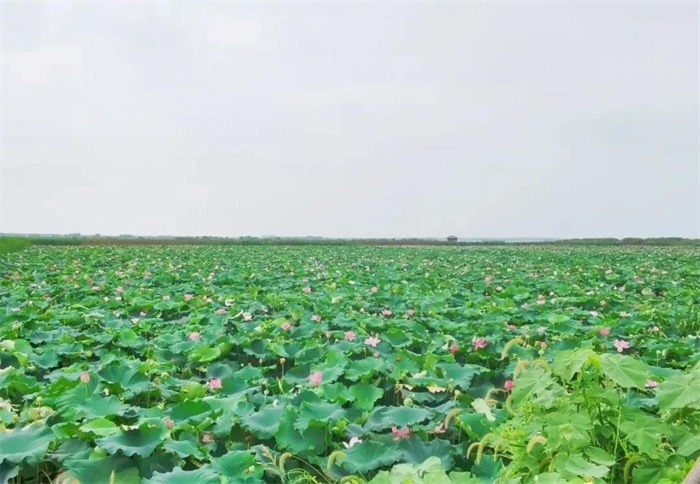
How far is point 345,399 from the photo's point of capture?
258 cm

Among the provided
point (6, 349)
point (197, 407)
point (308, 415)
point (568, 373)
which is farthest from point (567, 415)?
point (6, 349)

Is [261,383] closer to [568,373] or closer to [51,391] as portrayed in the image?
[51,391]

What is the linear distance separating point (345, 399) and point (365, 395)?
0.38 feet

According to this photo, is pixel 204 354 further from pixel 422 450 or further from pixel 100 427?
pixel 422 450

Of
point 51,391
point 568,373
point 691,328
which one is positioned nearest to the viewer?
point 568,373

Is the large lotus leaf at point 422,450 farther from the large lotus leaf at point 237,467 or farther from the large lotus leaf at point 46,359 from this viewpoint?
the large lotus leaf at point 46,359

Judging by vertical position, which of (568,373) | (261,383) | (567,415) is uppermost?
(568,373)

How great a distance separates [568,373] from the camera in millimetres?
1683

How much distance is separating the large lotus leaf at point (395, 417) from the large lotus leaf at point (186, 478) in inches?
31.6

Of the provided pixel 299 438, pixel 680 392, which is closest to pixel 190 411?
pixel 299 438

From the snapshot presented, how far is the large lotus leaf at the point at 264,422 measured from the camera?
2.26m

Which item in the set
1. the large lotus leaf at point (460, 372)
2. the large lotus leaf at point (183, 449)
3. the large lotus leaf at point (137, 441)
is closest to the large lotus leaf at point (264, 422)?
the large lotus leaf at point (183, 449)

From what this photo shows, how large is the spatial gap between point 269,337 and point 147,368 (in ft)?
4.32

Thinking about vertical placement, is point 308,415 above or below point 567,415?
below
